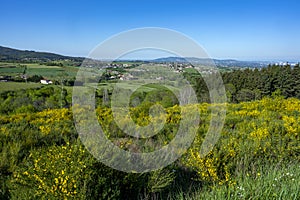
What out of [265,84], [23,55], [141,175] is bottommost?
[265,84]

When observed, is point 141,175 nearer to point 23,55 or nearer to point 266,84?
point 266,84

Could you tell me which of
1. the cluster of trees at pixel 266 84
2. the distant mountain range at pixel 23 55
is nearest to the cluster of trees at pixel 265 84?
the cluster of trees at pixel 266 84

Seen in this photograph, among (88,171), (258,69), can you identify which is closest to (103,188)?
(88,171)

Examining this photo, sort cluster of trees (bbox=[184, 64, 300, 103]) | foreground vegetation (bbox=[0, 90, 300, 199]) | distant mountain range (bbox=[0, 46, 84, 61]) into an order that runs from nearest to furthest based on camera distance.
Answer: foreground vegetation (bbox=[0, 90, 300, 199]) → cluster of trees (bbox=[184, 64, 300, 103]) → distant mountain range (bbox=[0, 46, 84, 61])

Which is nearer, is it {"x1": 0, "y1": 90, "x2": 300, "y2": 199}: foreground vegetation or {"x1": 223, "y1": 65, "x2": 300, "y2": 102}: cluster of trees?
{"x1": 0, "y1": 90, "x2": 300, "y2": 199}: foreground vegetation

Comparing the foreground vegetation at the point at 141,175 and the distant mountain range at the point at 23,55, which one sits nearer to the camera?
the foreground vegetation at the point at 141,175

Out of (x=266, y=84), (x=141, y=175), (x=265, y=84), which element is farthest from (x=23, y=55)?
(x=141, y=175)

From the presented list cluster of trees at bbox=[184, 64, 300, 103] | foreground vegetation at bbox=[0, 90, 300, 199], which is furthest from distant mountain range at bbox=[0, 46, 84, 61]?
foreground vegetation at bbox=[0, 90, 300, 199]

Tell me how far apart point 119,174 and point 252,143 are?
3.05m

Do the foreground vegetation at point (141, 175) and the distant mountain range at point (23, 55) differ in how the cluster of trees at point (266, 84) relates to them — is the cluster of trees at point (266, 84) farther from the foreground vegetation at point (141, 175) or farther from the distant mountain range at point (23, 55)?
the foreground vegetation at point (141, 175)

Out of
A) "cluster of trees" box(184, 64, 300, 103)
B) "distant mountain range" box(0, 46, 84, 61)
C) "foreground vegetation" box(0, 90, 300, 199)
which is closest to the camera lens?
"foreground vegetation" box(0, 90, 300, 199)

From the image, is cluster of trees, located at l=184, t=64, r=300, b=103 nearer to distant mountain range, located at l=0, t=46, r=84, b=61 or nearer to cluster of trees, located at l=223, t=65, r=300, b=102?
cluster of trees, located at l=223, t=65, r=300, b=102

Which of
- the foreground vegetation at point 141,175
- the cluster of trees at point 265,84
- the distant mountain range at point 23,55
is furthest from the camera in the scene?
the distant mountain range at point 23,55

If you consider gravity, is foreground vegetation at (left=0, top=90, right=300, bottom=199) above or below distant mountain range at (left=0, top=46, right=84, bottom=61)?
below
